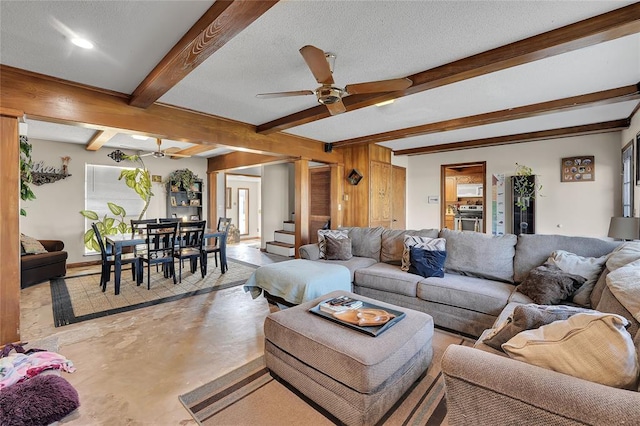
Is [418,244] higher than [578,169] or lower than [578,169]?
lower

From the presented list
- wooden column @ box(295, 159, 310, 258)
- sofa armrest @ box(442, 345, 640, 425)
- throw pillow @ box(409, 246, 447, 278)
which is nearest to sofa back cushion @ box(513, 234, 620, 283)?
throw pillow @ box(409, 246, 447, 278)

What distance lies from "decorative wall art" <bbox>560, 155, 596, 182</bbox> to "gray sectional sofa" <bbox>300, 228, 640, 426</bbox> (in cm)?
299

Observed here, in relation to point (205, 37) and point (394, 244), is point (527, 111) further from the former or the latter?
point (205, 37)

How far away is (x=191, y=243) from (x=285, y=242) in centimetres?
258

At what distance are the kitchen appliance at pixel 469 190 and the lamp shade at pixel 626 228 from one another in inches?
200

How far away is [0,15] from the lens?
6.09 ft

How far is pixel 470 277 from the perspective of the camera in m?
3.10

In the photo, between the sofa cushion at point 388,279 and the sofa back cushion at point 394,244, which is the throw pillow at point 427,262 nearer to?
the sofa cushion at point 388,279

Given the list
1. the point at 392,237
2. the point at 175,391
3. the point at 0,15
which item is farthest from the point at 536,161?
the point at 0,15

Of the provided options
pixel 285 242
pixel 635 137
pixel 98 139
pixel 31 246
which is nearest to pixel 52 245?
pixel 31 246

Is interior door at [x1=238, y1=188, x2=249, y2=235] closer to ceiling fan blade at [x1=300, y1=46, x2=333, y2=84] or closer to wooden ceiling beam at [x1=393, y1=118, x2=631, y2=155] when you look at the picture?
wooden ceiling beam at [x1=393, y1=118, x2=631, y2=155]

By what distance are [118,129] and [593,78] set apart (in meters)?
4.95

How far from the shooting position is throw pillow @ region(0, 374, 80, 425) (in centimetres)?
152

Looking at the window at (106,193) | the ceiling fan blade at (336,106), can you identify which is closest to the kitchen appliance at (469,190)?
the ceiling fan blade at (336,106)
